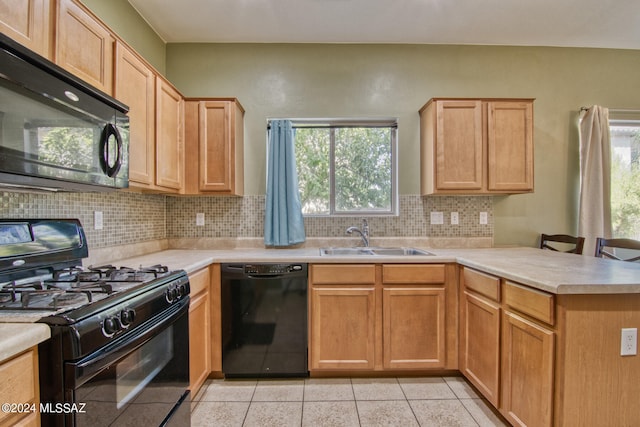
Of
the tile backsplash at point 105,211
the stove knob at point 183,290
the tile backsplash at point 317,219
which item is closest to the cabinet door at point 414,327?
the tile backsplash at point 317,219

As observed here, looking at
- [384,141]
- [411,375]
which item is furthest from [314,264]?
[384,141]

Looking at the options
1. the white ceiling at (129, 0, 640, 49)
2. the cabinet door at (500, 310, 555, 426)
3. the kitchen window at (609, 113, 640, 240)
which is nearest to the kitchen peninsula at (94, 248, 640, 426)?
the cabinet door at (500, 310, 555, 426)

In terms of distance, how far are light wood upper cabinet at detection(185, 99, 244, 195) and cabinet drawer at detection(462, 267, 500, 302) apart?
190cm

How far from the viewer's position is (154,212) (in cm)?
255

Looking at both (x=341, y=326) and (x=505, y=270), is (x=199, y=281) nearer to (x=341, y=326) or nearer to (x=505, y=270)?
(x=341, y=326)

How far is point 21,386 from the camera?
76 centimetres

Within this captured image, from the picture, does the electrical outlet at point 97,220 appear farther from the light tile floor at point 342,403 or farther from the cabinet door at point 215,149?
the light tile floor at point 342,403

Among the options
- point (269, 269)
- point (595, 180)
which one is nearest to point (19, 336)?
point (269, 269)

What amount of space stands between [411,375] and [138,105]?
103 inches

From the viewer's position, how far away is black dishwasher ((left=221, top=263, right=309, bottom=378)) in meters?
2.09

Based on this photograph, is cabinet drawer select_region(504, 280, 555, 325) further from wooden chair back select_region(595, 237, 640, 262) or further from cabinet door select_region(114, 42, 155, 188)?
cabinet door select_region(114, 42, 155, 188)

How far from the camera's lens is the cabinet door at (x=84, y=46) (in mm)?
1294

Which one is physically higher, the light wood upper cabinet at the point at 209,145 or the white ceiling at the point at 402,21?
the white ceiling at the point at 402,21

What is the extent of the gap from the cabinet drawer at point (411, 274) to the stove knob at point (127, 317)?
1.53 m
